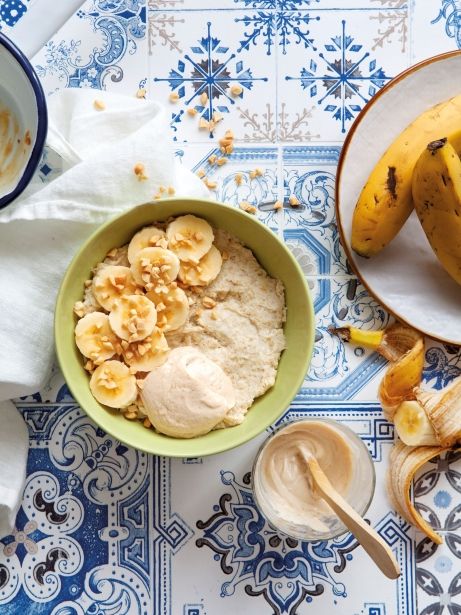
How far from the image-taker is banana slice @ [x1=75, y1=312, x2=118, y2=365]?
3.17ft

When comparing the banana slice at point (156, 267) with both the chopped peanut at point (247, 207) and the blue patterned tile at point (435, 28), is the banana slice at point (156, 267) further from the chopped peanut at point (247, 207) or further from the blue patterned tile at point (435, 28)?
the blue patterned tile at point (435, 28)

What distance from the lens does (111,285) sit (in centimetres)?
97

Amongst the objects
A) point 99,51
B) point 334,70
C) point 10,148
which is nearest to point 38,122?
point 10,148

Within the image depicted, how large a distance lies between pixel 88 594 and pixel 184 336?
387mm

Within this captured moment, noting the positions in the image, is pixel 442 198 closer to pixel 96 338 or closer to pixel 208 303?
pixel 208 303

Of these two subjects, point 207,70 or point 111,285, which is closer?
point 111,285

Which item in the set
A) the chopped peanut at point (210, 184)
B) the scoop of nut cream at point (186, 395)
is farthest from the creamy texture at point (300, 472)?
the chopped peanut at point (210, 184)

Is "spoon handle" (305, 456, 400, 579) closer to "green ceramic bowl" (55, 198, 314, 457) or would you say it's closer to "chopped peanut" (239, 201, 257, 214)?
"green ceramic bowl" (55, 198, 314, 457)

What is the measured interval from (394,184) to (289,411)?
33 cm

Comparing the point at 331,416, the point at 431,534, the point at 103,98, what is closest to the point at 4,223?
the point at 103,98

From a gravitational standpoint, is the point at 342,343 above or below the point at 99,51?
below

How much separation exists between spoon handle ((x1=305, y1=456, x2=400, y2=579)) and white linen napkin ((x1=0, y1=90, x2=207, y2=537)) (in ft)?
1.30

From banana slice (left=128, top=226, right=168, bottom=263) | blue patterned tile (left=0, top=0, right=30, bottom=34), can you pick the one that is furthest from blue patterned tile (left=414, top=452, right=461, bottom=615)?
blue patterned tile (left=0, top=0, right=30, bottom=34)

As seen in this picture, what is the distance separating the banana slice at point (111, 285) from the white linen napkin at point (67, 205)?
0.24ft
